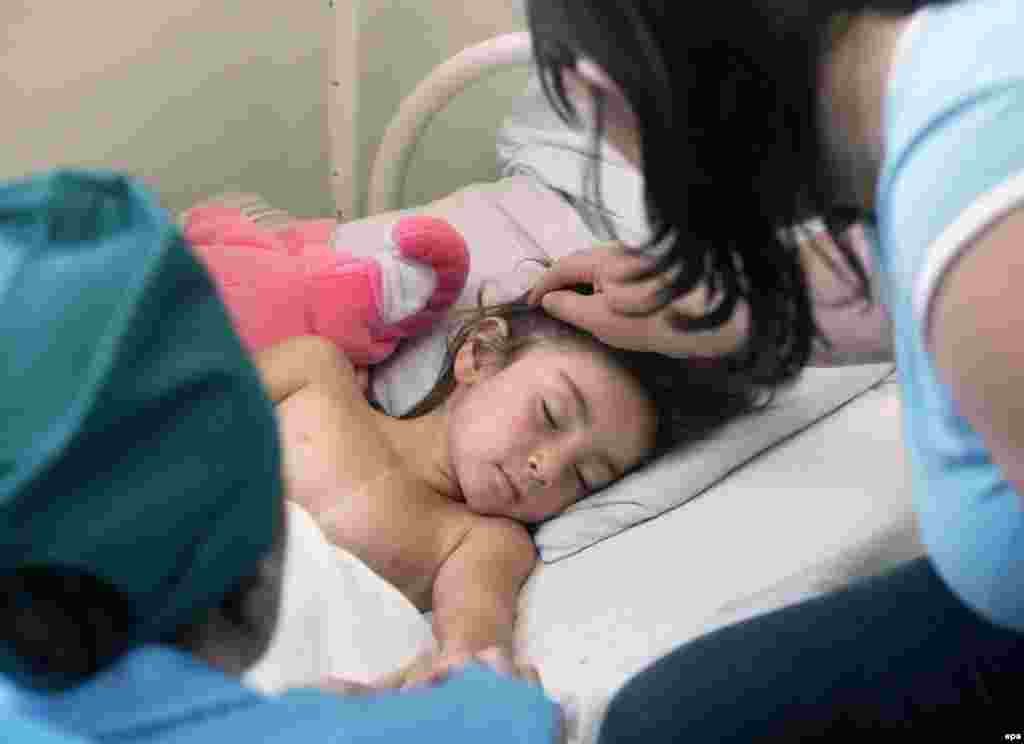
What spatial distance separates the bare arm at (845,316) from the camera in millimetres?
951

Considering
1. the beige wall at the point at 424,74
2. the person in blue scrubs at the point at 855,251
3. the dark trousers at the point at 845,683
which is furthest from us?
the beige wall at the point at 424,74

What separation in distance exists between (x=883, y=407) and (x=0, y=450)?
1.07m

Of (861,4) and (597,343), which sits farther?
(597,343)

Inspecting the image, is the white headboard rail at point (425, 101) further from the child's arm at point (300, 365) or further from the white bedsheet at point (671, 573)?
the white bedsheet at point (671, 573)

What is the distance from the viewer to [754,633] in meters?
0.85

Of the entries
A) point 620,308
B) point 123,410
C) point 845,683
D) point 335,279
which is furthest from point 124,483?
point 335,279

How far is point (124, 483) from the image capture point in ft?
1.56

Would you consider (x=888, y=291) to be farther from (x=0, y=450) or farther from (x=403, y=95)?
(x=403, y=95)

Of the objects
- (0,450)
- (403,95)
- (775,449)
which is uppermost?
(0,450)

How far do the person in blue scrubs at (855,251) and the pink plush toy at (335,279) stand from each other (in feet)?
1.28

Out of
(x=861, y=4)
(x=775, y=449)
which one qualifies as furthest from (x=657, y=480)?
(x=861, y=4)

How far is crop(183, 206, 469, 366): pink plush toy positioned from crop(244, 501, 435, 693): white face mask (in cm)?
30

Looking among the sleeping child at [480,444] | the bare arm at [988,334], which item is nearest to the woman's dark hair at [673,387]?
the sleeping child at [480,444]

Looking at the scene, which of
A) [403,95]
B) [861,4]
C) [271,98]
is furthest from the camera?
[403,95]
